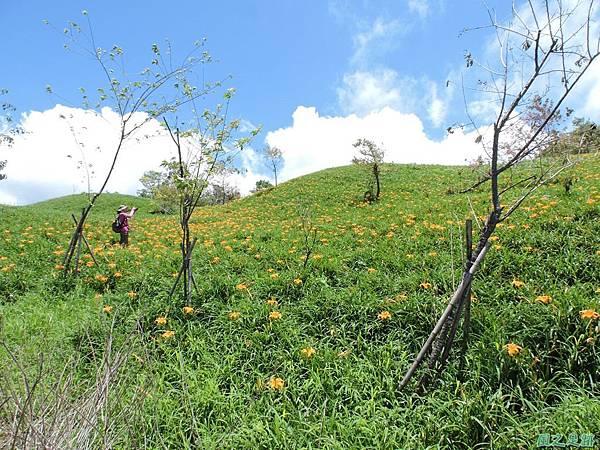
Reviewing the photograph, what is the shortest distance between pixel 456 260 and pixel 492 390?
9.72ft

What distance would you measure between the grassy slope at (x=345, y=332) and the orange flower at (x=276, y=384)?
0.22 feet

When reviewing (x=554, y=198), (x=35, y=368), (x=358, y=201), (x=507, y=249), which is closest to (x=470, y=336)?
(x=507, y=249)

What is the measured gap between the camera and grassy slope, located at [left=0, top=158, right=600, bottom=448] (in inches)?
112

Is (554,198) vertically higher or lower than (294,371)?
higher

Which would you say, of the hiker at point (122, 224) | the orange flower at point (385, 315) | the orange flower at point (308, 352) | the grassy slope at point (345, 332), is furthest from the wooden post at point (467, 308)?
the hiker at point (122, 224)

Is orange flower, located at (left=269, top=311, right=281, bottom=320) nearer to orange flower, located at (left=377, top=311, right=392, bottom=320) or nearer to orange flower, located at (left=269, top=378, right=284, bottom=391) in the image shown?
orange flower, located at (left=269, top=378, right=284, bottom=391)

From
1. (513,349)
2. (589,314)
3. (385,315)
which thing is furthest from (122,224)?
(589,314)

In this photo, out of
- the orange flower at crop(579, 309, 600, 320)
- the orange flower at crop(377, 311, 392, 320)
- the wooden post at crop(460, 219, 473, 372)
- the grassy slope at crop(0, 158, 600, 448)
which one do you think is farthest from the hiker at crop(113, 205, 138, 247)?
the orange flower at crop(579, 309, 600, 320)

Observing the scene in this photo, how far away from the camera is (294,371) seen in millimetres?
3631

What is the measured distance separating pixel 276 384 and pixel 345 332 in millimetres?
1237

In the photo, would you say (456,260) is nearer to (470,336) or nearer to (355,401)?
(470,336)

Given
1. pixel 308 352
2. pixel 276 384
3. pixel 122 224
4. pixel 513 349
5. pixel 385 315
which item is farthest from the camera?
pixel 122 224

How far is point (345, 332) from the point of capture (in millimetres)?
4215

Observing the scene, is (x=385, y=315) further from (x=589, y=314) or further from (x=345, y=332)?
(x=589, y=314)
